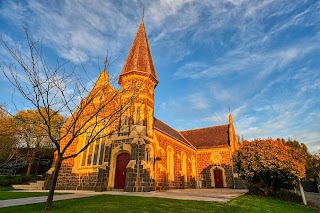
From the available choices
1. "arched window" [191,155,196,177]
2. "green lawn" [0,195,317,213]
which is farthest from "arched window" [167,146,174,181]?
"green lawn" [0,195,317,213]

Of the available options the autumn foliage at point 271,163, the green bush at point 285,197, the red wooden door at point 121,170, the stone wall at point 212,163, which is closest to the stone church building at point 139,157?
the red wooden door at point 121,170

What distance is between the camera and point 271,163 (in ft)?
44.3

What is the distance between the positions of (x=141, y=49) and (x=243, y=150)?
559 inches

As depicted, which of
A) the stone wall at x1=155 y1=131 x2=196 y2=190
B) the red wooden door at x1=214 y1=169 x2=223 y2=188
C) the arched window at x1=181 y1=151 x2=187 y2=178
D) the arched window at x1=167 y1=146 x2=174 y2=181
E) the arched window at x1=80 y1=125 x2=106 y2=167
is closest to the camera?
the stone wall at x1=155 y1=131 x2=196 y2=190

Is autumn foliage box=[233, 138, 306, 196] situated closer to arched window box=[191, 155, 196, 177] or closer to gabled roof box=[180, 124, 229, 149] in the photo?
arched window box=[191, 155, 196, 177]

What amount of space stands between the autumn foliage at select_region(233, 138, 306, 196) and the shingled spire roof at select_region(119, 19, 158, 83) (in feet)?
35.6

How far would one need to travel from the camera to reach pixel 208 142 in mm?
27984

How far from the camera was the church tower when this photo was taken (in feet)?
53.4

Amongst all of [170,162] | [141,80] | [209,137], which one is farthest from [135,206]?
[209,137]

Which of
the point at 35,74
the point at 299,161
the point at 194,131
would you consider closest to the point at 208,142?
the point at 194,131

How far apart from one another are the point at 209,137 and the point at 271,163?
1580 centimetres

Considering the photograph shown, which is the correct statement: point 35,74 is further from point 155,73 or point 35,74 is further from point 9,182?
point 9,182

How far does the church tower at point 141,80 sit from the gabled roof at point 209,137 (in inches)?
526

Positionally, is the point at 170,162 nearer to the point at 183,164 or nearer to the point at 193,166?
the point at 183,164
